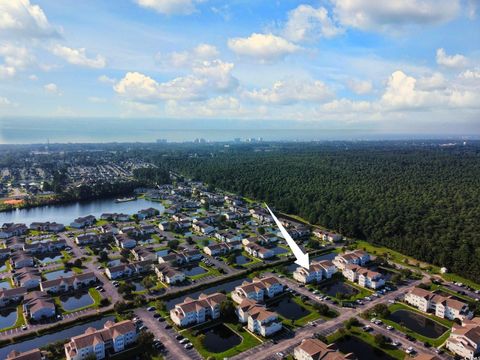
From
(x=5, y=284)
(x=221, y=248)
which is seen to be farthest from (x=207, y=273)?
(x=5, y=284)

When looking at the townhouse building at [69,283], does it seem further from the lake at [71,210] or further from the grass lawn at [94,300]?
the lake at [71,210]

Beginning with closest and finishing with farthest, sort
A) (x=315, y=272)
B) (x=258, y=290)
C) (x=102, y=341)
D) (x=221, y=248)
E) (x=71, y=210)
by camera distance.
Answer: (x=102, y=341) → (x=258, y=290) → (x=315, y=272) → (x=221, y=248) → (x=71, y=210)

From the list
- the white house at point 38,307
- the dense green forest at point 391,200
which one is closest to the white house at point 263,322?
the white house at point 38,307

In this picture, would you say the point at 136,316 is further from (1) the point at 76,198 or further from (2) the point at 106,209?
(1) the point at 76,198

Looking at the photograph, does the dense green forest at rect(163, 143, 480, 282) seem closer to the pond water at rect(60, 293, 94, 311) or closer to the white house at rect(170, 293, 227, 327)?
the white house at rect(170, 293, 227, 327)

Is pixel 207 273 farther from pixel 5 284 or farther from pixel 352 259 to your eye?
pixel 5 284

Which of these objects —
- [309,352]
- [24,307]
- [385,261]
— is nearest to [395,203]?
[385,261]

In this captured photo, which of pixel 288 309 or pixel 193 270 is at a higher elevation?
pixel 193 270
